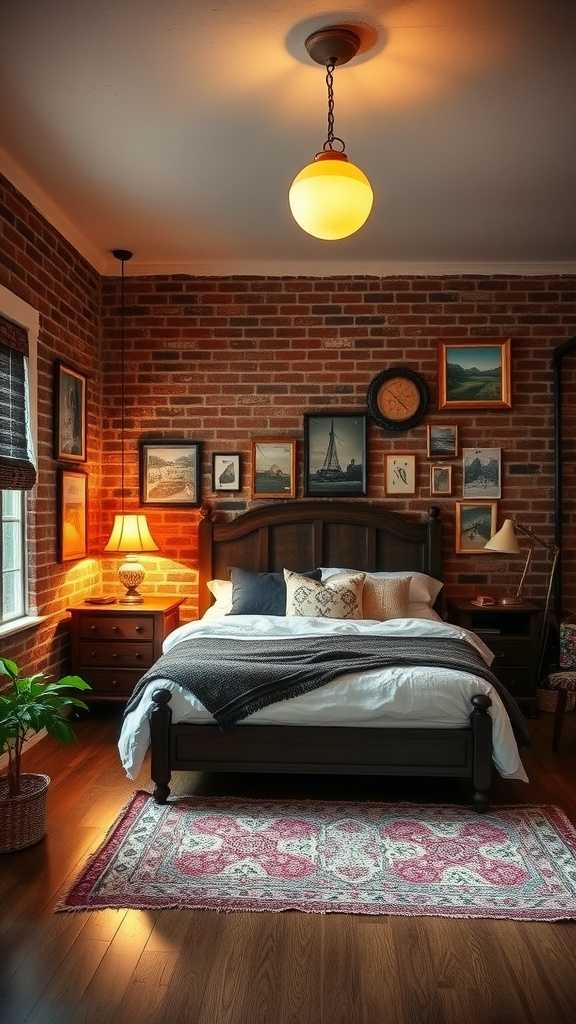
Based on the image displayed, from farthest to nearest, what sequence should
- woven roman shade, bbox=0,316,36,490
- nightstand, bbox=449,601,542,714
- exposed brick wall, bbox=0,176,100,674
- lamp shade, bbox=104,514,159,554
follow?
lamp shade, bbox=104,514,159,554 → nightstand, bbox=449,601,542,714 → exposed brick wall, bbox=0,176,100,674 → woven roman shade, bbox=0,316,36,490

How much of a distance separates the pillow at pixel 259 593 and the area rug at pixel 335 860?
1.50m

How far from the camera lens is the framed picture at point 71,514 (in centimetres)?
468

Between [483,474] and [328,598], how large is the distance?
5.39 ft

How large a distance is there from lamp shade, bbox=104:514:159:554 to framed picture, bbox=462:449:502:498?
7.44 ft

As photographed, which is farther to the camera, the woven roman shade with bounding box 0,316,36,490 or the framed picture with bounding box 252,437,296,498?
the framed picture with bounding box 252,437,296,498

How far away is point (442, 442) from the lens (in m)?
5.43

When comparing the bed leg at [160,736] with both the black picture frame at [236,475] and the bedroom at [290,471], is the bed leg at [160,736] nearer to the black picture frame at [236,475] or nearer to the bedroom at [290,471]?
the bedroom at [290,471]

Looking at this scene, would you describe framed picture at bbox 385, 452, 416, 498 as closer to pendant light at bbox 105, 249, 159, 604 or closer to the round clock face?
the round clock face

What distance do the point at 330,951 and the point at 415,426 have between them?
377 centimetres

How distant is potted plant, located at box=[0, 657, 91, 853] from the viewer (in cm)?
294

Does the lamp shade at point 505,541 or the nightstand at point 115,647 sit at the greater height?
the lamp shade at point 505,541

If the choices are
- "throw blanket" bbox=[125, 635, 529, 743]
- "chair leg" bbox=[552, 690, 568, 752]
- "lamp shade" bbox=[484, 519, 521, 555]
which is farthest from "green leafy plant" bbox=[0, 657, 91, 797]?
"lamp shade" bbox=[484, 519, 521, 555]

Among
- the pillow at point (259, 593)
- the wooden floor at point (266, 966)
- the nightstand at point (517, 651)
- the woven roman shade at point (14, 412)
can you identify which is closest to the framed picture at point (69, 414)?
the woven roman shade at point (14, 412)

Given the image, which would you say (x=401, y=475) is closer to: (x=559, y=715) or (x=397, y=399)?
(x=397, y=399)
